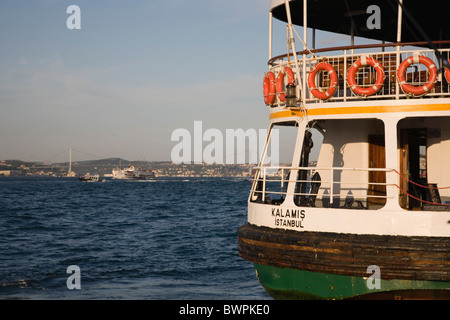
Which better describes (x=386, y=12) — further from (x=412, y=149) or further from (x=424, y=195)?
(x=424, y=195)

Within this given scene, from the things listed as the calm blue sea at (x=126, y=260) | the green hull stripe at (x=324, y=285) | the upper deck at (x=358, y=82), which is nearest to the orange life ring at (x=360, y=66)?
the upper deck at (x=358, y=82)

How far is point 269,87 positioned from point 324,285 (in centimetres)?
506

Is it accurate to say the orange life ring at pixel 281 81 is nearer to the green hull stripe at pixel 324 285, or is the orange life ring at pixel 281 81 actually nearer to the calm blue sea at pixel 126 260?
the green hull stripe at pixel 324 285

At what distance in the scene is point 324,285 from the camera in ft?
45.4

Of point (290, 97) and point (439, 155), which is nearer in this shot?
point (290, 97)

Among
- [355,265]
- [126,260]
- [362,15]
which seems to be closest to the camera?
[355,265]

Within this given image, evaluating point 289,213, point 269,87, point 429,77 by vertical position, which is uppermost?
point 269,87

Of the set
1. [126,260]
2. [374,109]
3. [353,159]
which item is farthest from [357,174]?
[126,260]

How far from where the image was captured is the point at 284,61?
1596 cm

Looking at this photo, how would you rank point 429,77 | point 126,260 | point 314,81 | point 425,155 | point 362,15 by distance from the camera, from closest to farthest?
point 429,77, point 314,81, point 425,155, point 362,15, point 126,260

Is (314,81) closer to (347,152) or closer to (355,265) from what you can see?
(347,152)

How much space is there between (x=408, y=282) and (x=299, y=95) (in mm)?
4725

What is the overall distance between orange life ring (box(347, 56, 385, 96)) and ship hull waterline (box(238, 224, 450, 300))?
3030mm

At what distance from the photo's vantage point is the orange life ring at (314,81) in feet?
47.5
